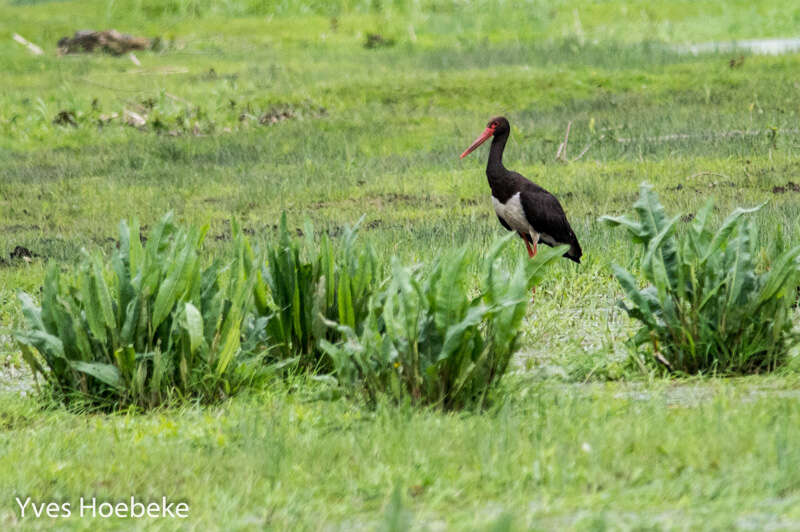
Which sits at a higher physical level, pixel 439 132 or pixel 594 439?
pixel 594 439

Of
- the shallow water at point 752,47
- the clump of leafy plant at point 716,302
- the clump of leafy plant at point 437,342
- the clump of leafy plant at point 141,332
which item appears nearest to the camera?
the clump of leafy plant at point 437,342

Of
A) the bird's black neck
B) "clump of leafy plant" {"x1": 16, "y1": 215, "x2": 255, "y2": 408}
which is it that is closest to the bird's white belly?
the bird's black neck

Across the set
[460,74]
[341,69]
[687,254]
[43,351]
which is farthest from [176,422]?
[341,69]

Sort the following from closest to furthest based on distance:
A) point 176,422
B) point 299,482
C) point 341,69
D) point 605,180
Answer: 1. point 299,482
2. point 176,422
3. point 605,180
4. point 341,69

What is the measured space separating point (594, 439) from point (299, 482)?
1160 mm

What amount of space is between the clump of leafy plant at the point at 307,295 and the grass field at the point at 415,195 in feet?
1.39

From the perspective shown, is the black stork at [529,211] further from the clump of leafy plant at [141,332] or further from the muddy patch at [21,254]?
the clump of leafy plant at [141,332]

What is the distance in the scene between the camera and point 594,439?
5.05 m

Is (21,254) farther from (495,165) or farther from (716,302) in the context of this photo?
(716,302)

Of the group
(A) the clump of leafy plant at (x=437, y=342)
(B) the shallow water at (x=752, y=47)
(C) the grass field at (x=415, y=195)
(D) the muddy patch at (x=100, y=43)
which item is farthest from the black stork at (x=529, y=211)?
(D) the muddy patch at (x=100, y=43)

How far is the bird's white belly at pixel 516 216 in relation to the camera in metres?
11.1

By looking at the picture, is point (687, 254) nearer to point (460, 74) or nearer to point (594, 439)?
point (594, 439)

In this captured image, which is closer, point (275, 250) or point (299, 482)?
point (299, 482)

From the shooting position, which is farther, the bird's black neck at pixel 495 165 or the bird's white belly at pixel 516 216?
the bird's black neck at pixel 495 165
